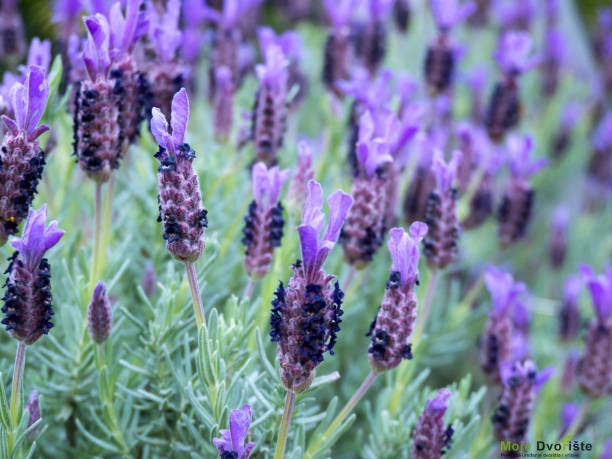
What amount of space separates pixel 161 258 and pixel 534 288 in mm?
1779

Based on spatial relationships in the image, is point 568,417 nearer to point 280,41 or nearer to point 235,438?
point 235,438

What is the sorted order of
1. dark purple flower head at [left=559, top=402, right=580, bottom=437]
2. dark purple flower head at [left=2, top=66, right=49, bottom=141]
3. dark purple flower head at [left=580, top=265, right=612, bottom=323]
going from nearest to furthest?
dark purple flower head at [left=2, top=66, right=49, bottom=141], dark purple flower head at [left=580, top=265, right=612, bottom=323], dark purple flower head at [left=559, top=402, right=580, bottom=437]

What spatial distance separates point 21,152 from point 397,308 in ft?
2.27

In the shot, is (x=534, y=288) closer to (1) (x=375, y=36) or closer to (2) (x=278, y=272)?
(1) (x=375, y=36)

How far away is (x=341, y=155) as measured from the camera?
245 centimetres

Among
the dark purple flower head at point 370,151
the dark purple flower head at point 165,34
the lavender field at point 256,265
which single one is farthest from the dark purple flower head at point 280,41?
the dark purple flower head at point 370,151

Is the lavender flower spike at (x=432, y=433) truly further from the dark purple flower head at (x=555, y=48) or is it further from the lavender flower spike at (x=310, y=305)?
the dark purple flower head at (x=555, y=48)

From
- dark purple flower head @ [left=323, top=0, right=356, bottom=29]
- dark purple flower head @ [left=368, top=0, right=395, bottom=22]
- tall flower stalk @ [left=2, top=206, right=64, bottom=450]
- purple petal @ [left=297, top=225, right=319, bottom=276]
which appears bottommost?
tall flower stalk @ [left=2, top=206, right=64, bottom=450]

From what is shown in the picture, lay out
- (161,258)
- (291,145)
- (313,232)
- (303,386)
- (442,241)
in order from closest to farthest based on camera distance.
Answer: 1. (313,232)
2. (303,386)
3. (442,241)
4. (161,258)
5. (291,145)

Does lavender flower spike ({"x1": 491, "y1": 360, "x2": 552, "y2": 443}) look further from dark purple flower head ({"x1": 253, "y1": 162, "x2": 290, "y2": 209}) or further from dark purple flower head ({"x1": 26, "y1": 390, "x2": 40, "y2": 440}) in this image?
dark purple flower head ({"x1": 26, "y1": 390, "x2": 40, "y2": 440})

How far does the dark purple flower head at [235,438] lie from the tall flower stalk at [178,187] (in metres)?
0.28

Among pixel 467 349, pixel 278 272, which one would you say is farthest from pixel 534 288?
pixel 278 272

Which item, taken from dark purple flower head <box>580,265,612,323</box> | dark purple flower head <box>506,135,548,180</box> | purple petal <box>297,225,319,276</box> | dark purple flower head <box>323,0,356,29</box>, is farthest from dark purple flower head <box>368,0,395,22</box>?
purple petal <box>297,225,319,276</box>

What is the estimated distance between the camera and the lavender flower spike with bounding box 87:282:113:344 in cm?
136
